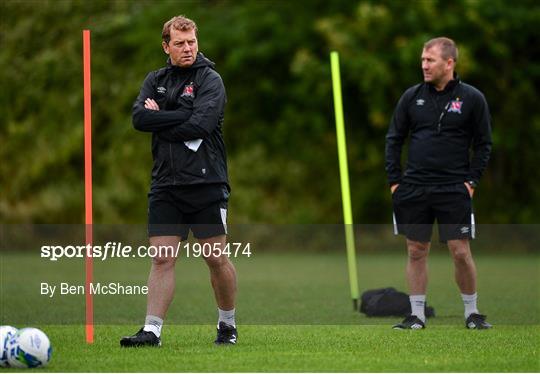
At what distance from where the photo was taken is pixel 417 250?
369 inches

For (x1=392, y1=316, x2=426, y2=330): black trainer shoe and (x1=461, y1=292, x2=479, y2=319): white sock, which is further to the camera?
(x1=461, y1=292, x2=479, y2=319): white sock

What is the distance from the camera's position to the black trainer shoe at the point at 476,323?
9.13 metres

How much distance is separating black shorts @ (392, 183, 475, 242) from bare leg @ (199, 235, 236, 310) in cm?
191

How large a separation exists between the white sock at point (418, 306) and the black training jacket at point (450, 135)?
2.90 ft

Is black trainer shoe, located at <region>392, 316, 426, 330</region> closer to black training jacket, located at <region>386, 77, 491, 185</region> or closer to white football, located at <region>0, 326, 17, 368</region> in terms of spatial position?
black training jacket, located at <region>386, 77, 491, 185</region>

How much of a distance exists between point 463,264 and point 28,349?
12.7 feet

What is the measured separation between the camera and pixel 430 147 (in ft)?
30.8

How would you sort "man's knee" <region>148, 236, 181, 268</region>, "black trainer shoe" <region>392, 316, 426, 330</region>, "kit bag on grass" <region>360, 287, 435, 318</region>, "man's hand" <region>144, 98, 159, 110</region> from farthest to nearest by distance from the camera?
"kit bag on grass" <region>360, 287, 435, 318</region>, "black trainer shoe" <region>392, 316, 426, 330</region>, "man's hand" <region>144, 98, 159, 110</region>, "man's knee" <region>148, 236, 181, 268</region>

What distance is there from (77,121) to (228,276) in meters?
16.6

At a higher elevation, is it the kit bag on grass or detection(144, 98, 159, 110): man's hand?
detection(144, 98, 159, 110): man's hand

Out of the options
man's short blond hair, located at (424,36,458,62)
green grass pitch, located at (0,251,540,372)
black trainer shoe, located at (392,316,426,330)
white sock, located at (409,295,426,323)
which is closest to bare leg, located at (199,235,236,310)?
green grass pitch, located at (0,251,540,372)

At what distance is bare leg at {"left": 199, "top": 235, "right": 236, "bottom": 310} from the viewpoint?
7777 millimetres

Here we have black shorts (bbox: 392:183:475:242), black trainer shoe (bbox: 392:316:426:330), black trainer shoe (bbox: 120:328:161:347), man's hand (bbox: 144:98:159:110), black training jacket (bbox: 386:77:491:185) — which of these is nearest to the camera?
black trainer shoe (bbox: 120:328:161:347)

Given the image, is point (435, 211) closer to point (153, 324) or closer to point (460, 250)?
point (460, 250)
